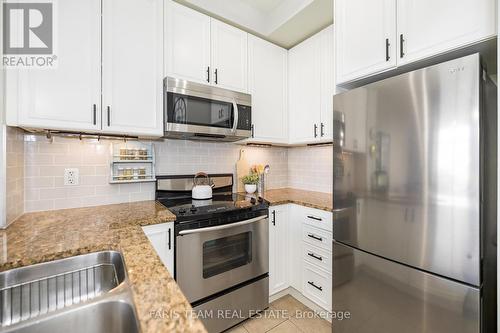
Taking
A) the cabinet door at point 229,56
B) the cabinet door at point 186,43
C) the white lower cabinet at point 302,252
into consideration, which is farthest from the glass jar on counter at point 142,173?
the white lower cabinet at point 302,252

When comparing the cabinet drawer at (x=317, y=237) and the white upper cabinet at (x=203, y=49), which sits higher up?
the white upper cabinet at (x=203, y=49)

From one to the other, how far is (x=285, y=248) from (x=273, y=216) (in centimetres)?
36

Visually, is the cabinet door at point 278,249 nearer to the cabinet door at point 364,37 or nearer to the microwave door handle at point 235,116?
the microwave door handle at point 235,116

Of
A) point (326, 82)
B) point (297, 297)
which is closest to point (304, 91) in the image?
point (326, 82)

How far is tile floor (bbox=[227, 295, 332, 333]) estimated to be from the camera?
5.68ft

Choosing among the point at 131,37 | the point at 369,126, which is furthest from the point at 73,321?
the point at 131,37

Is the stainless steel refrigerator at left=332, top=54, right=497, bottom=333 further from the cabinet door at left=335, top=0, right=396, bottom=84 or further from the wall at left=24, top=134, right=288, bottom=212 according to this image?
the wall at left=24, top=134, right=288, bottom=212

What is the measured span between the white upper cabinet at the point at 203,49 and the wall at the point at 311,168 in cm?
106

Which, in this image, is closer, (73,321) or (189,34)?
(73,321)

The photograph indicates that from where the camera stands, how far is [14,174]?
4.35 ft

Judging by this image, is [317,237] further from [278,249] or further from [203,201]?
[203,201]

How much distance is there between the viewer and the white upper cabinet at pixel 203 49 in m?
1.77

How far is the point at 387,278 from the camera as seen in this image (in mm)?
1232

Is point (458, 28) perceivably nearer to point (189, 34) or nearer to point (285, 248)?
point (189, 34)
